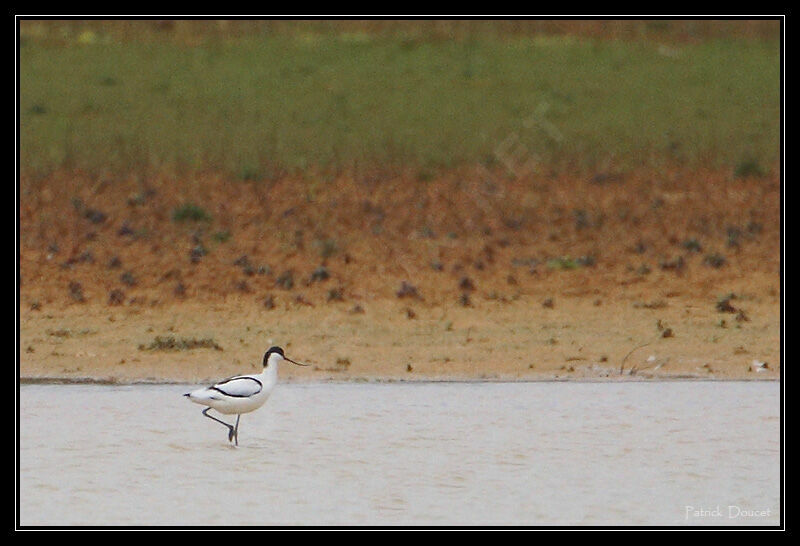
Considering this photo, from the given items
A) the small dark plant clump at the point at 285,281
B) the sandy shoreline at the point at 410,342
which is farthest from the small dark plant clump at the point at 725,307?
the small dark plant clump at the point at 285,281

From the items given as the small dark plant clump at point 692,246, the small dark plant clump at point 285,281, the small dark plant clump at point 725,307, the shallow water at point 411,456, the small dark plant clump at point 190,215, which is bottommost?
the shallow water at point 411,456

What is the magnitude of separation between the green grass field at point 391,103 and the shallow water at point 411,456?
1217cm

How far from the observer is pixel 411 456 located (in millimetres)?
8945

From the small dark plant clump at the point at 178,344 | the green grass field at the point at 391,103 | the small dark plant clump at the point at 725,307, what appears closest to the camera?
the small dark plant clump at the point at 178,344

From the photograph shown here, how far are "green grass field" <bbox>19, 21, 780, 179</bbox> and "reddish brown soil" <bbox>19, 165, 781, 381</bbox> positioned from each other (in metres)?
1.20

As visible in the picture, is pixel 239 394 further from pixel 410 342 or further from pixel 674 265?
pixel 674 265

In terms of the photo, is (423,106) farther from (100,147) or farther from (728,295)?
(728,295)

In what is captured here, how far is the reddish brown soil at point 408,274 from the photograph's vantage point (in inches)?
527

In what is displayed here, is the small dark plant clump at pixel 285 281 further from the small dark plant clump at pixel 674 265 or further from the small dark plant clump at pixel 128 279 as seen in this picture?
the small dark plant clump at pixel 674 265

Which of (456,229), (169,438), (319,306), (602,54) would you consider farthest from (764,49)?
(169,438)

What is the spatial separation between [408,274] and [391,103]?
1065 cm

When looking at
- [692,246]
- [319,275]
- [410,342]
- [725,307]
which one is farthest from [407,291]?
[692,246]
